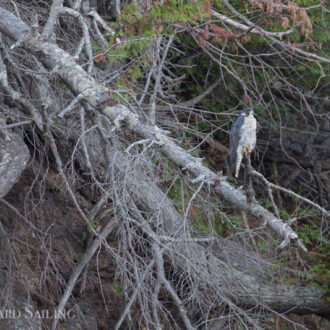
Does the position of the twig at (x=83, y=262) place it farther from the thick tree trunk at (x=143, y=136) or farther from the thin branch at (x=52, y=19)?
the thin branch at (x=52, y=19)

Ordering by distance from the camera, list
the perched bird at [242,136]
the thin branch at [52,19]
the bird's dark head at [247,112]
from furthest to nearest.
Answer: the bird's dark head at [247,112] < the perched bird at [242,136] < the thin branch at [52,19]

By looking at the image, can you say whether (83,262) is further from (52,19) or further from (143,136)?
(52,19)

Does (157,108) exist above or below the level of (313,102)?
above

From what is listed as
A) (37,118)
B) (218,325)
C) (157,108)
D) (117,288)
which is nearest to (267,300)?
(218,325)

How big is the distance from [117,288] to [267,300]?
1.44m

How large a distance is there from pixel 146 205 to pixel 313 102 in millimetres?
3120

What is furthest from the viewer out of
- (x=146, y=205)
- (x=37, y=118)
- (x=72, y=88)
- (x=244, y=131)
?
(x=244, y=131)

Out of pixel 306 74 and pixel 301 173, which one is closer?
pixel 306 74

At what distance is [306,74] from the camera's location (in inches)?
252

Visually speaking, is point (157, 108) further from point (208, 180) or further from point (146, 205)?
point (208, 180)

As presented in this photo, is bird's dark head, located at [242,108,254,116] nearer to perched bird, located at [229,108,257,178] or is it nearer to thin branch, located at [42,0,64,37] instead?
perched bird, located at [229,108,257,178]

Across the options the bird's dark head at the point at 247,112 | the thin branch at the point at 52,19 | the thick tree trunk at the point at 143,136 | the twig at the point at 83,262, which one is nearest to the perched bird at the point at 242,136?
the bird's dark head at the point at 247,112

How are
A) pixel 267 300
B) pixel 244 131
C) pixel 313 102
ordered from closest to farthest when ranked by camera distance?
1. pixel 244 131
2. pixel 267 300
3. pixel 313 102

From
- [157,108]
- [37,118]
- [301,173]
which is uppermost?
[37,118]
